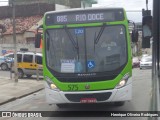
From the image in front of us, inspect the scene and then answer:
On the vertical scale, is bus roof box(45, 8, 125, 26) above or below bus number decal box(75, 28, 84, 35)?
above

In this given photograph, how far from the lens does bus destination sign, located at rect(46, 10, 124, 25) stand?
1112 centimetres

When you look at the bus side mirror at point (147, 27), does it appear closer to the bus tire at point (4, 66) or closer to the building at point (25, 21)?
the bus tire at point (4, 66)

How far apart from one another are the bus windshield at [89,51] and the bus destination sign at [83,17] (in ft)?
0.83

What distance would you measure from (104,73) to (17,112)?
3.56 metres

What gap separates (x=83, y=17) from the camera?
11.2 m

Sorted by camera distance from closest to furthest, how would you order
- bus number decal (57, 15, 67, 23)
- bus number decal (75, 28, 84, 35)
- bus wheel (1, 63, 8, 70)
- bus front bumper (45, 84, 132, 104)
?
1. bus front bumper (45, 84, 132, 104)
2. bus number decal (75, 28, 84, 35)
3. bus number decal (57, 15, 67, 23)
4. bus wheel (1, 63, 8, 70)

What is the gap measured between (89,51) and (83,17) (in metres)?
1.04

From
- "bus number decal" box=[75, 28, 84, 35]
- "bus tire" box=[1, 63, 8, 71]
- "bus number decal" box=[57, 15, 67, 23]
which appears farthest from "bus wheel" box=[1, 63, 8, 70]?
"bus number decal" box=[75, 28, 84, 35]

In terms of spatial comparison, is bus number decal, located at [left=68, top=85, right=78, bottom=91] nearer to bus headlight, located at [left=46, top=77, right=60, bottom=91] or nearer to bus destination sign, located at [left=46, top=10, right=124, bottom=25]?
bus headlight, located at [left=46, top=77, right=60, bottom=91]

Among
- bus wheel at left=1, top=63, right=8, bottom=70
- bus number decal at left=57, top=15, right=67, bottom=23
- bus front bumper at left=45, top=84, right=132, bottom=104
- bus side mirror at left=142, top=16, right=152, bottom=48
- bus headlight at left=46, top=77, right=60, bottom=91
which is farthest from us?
bus wheel at left=1, top=63, right=8, bottom=70

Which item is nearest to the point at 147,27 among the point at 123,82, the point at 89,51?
the point at 123,82

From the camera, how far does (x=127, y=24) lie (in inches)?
436

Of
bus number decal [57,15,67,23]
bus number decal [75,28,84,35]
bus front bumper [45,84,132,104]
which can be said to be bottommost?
bus front bumper [45,84,132,104]

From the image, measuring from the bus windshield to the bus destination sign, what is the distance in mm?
252
